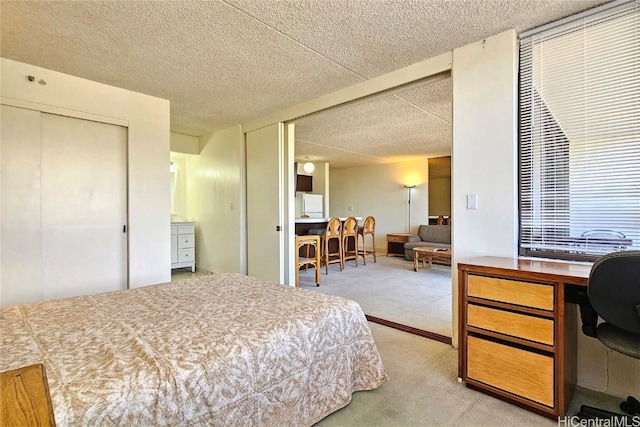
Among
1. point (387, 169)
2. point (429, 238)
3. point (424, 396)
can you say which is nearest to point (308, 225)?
point (429, 238)

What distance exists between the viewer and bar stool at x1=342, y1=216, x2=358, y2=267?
20.4ft

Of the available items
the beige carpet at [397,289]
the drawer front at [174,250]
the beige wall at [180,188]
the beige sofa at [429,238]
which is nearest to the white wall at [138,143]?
the drawer front at [174,250]

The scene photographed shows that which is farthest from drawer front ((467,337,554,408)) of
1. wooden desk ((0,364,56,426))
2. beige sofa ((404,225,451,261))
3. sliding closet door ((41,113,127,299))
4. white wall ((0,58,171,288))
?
beige sofa ((404,225,451,261))

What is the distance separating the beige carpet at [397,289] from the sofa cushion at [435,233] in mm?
963

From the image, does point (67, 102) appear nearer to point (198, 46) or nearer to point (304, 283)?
point (198, 46)

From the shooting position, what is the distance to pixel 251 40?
2.47 m

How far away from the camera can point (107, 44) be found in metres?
2.55

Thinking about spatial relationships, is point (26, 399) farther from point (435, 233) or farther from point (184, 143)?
point (435, 233)

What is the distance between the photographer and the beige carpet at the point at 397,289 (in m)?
3.28

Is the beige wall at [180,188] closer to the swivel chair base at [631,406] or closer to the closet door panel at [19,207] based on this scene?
the closet door panel at [19,207]

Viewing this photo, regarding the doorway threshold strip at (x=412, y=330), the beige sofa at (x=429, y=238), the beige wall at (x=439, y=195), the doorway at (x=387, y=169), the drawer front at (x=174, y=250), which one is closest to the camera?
the doorway threshold strip at (x=412, y=330)

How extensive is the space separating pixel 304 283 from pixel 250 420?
3.69m

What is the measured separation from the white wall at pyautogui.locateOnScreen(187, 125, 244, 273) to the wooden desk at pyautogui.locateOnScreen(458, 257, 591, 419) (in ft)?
11.7

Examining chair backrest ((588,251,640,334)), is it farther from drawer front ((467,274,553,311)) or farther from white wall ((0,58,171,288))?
white wall ((0,58,171,288))
